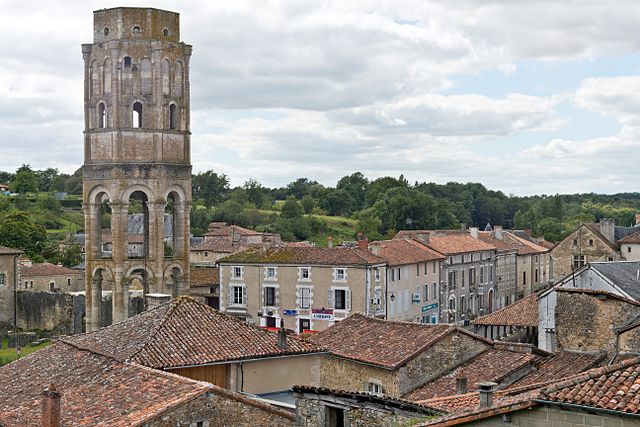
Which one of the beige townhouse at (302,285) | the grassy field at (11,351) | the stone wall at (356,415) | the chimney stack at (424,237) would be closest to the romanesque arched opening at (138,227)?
the beige townhouse at (302,285)

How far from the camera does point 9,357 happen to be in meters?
51.1

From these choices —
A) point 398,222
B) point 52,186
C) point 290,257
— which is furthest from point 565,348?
point 52,186

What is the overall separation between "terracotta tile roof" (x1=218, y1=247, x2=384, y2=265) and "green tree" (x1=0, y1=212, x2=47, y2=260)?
37.3 m

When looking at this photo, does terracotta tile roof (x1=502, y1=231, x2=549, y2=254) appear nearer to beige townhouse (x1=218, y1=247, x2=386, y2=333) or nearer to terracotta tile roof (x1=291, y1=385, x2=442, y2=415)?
beige townhouse (x1=218, y1=247, x2=386, y2=333)

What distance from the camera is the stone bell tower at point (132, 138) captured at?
41.4 meters

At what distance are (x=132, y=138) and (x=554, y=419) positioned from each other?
32.3m

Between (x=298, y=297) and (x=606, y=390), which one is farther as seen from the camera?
(x=298, y=297)

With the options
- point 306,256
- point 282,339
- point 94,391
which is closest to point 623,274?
point 282,339

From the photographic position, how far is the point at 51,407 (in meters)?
17.7

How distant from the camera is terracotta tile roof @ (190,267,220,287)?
64.3 meters

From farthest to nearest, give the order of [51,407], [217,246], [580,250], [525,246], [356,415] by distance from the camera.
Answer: [525,246] < [217,246] < [580,250] < [51,407] < [356,415]

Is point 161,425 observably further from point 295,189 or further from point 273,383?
point 295,189

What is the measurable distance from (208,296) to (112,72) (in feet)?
83.7

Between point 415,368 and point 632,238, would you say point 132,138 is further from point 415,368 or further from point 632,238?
point 632,238
